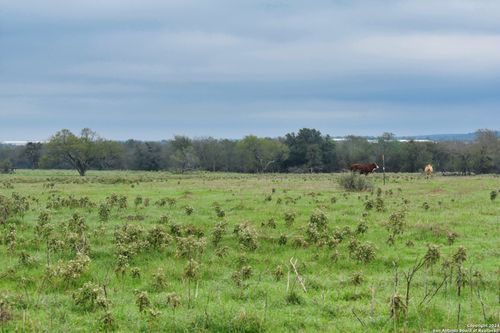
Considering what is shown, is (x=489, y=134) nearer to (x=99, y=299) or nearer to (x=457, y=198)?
(x=457, y=198)

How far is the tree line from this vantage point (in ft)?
313

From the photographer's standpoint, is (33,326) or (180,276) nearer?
(33,326)

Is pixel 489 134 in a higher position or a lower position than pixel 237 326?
higher

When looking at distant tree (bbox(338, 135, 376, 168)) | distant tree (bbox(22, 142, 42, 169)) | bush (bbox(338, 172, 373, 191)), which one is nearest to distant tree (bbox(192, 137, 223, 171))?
distant tree (bbox(338, 135, 376, 168))

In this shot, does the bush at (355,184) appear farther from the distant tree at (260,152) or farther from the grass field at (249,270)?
the distant tree at (260,152)

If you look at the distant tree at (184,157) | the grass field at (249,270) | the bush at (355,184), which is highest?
the distant tree at (184,157)

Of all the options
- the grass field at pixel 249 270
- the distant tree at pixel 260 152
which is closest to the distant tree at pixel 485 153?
the distant tree at pixel 260 152

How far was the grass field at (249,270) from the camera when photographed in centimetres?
1082

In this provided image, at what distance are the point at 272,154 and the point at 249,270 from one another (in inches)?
3944

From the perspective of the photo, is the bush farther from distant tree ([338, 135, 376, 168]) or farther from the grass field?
distant tree ([338, 135, 376, 168])

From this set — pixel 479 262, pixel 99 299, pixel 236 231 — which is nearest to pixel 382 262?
pixel 479 262

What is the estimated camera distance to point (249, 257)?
17672 mm

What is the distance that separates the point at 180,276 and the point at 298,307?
15.3 feet

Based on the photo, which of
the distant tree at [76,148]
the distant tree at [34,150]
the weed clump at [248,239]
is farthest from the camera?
the distant tree at [34,150]
